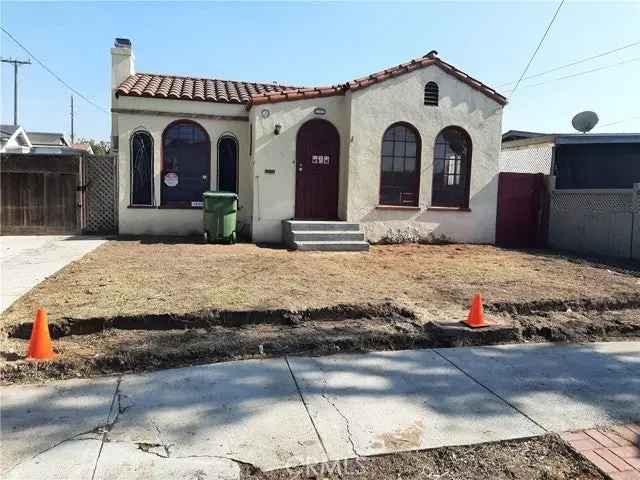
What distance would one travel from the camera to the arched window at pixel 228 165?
13.7 m

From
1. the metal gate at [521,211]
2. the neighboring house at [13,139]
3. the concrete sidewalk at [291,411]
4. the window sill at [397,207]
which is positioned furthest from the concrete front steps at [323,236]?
the neighboring house at [13,139]

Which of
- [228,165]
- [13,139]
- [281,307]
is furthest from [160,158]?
[13,139]

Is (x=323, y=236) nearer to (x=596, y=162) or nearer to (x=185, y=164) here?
(x=185, y=164)

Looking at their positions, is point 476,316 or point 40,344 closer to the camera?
point 40,344

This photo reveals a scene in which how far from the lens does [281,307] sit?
19.5 feet

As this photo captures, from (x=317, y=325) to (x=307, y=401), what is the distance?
188cm

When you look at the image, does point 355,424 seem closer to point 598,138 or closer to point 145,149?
point 145,149

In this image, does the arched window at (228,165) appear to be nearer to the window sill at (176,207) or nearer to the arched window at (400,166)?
the window sill at (176,207)

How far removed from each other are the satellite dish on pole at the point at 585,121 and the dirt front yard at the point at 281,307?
7484 millimetres

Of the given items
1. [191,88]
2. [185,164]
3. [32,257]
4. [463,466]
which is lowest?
[463,466]

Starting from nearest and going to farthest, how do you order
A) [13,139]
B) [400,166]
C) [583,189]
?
[583,189]
[400,166]
[13,139]

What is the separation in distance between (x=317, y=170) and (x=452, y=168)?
12.6 ft

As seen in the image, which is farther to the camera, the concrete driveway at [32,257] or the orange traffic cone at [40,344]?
the concrete driveway at [32,257]

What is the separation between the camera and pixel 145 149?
13156 mm
